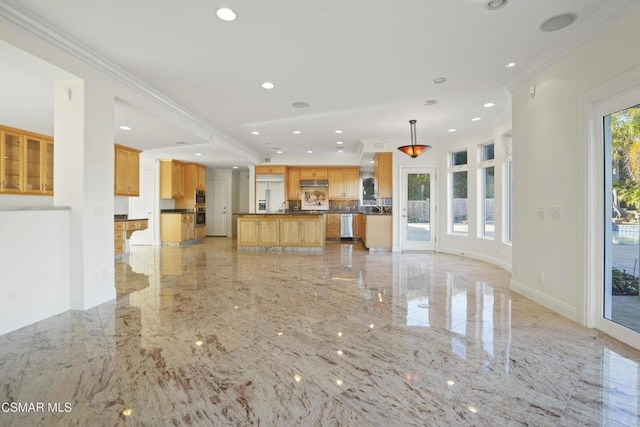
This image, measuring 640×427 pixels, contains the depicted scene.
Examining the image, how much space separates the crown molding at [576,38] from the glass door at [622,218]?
79 centimetres

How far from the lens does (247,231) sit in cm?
797

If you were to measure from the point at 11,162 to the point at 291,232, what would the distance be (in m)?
5.46

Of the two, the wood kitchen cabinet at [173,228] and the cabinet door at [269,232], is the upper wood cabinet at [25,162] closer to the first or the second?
the wood kitchen cabinet at [173,228]

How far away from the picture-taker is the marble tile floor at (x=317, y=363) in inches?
66.8

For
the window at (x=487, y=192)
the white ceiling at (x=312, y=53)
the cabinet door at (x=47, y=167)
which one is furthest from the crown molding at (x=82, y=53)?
the window at (x=487, y=192)

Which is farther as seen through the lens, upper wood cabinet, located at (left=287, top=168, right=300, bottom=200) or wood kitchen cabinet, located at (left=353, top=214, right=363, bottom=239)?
upper wood cabinet, located at (left=287, top=168, right=300, bottom=200)

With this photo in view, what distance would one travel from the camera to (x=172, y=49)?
3.30 metres

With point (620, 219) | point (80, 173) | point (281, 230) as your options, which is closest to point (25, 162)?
point (80, 173)

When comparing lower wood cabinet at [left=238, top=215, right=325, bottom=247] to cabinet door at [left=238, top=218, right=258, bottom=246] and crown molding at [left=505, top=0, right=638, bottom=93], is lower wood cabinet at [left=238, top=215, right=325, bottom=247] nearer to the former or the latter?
cabinet door at [left=238, top=218, right=258, bottom=246]

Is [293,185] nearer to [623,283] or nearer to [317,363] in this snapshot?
[317,363]

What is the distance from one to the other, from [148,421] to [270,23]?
3130 millimetres

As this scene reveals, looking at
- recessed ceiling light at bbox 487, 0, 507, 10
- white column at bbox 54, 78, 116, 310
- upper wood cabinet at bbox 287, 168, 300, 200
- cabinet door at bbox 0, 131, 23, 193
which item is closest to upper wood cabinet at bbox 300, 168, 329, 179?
upper wood cabinet at bbox 287, 168, 300, 200

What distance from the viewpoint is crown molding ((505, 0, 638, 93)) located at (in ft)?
8.43

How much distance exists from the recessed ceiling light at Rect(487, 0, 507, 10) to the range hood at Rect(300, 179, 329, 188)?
25.7 feet
